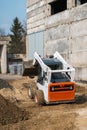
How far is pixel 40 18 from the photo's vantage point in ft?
135

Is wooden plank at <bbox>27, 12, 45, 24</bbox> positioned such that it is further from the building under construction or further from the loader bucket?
the loader bucket

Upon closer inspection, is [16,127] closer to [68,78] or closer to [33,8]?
[68,78]

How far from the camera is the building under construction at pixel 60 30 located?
1234 inches

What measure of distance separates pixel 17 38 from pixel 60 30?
68.9 m

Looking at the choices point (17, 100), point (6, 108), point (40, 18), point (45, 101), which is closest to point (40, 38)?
point (40, 18)

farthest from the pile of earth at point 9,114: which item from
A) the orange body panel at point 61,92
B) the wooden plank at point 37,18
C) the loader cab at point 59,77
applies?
the wooden plank at point 37,18

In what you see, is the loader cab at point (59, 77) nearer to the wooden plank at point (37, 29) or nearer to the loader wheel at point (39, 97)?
the loader wheel at point (39, 97)

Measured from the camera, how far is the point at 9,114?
45.2 feet

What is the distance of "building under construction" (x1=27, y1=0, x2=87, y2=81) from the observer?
31.3 metres

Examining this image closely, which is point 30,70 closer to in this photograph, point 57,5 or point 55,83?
point 55,83

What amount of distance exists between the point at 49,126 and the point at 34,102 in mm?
6671

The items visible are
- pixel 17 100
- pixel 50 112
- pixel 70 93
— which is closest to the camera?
pixel 50 112

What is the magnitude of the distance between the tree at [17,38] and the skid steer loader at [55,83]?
3160 inches

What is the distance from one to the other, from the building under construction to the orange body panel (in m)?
12.9
